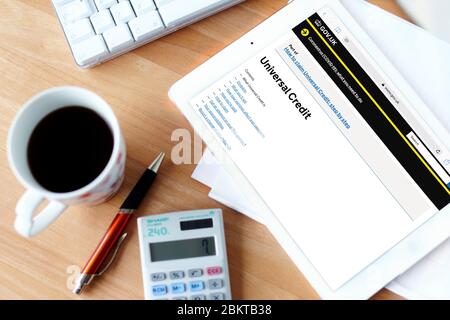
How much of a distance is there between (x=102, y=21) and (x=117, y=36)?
0.08 ft

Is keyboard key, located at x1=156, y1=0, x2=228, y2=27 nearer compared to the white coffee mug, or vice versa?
the white coffee mug

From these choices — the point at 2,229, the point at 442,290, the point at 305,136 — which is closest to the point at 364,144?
the point at 305,136

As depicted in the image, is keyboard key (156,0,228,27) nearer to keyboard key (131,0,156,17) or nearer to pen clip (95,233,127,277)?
keyboard key (131,0,156,17)

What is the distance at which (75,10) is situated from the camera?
580 mm

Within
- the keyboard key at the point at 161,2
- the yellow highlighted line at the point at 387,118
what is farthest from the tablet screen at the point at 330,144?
the keyboard key at the point at 161,2

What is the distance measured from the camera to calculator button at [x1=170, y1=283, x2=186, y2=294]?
21.9 inches

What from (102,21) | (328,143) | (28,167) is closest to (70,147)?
(28,167)

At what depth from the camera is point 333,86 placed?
576 millimetres

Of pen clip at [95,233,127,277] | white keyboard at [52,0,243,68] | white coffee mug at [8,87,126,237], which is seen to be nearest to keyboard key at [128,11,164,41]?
white keyboard at [52,0,243,68]

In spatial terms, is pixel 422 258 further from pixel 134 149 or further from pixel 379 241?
pixel 134 149

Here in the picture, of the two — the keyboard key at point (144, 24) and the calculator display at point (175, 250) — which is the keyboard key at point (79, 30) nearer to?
the keyboard key at point (144, 24)

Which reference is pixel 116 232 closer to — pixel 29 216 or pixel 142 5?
pixel 29 216
